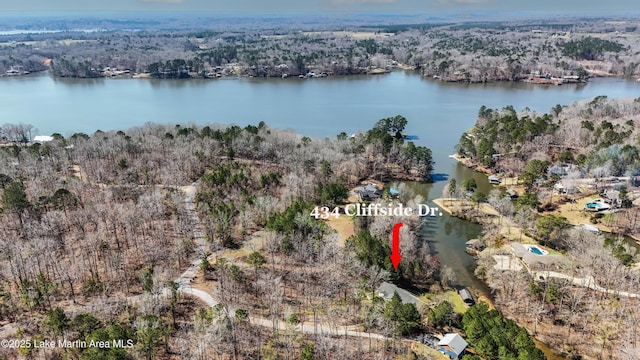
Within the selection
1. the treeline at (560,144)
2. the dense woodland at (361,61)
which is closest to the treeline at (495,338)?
the treeline at (560,144)

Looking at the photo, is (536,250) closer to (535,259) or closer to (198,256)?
(535,259)

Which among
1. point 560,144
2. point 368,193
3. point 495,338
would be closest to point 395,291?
point 495,338

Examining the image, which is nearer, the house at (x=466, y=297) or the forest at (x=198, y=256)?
the forest at (x=198, y=256)

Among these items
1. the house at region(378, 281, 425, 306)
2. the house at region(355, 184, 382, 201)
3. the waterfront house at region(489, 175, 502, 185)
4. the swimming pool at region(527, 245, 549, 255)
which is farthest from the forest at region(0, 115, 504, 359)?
the swimming pool at region(527, 245, 549, 255)

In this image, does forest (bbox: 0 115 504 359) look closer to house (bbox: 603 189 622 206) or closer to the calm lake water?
the calm lake water

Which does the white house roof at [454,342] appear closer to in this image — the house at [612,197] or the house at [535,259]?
the house at [535,259]

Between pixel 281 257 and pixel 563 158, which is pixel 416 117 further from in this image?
pixel 281 257
